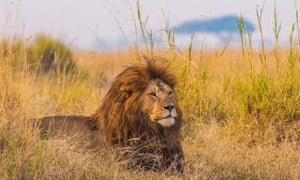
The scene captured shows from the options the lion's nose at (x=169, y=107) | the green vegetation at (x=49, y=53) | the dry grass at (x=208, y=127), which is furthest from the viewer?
the green vegetation at (x=49, y=53)

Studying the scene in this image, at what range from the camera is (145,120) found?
19.0 ft

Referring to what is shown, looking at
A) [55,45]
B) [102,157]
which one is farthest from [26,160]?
[55,45]

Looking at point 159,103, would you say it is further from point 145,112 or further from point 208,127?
point 208,127

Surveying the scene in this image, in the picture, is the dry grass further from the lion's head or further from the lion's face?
the lion's face

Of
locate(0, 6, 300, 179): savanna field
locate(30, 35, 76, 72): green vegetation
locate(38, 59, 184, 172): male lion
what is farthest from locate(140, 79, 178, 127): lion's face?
locate(30, 35, 76, 72): green vegetation

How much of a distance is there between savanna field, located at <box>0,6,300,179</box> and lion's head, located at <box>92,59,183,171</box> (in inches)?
7.1

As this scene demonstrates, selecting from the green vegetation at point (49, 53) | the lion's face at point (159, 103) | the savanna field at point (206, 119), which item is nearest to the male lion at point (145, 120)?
the lion's face at point (159, 103)

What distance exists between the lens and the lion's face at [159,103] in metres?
5.64

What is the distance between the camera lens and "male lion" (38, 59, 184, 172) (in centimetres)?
575

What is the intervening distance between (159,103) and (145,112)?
170mm

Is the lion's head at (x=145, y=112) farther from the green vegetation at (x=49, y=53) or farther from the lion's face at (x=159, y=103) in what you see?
the green vegetation at (x=49, y=53)

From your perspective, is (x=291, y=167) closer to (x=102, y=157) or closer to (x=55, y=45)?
(x=102, y=157)

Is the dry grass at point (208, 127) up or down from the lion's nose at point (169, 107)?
down

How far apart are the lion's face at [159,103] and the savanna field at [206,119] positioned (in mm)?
440
